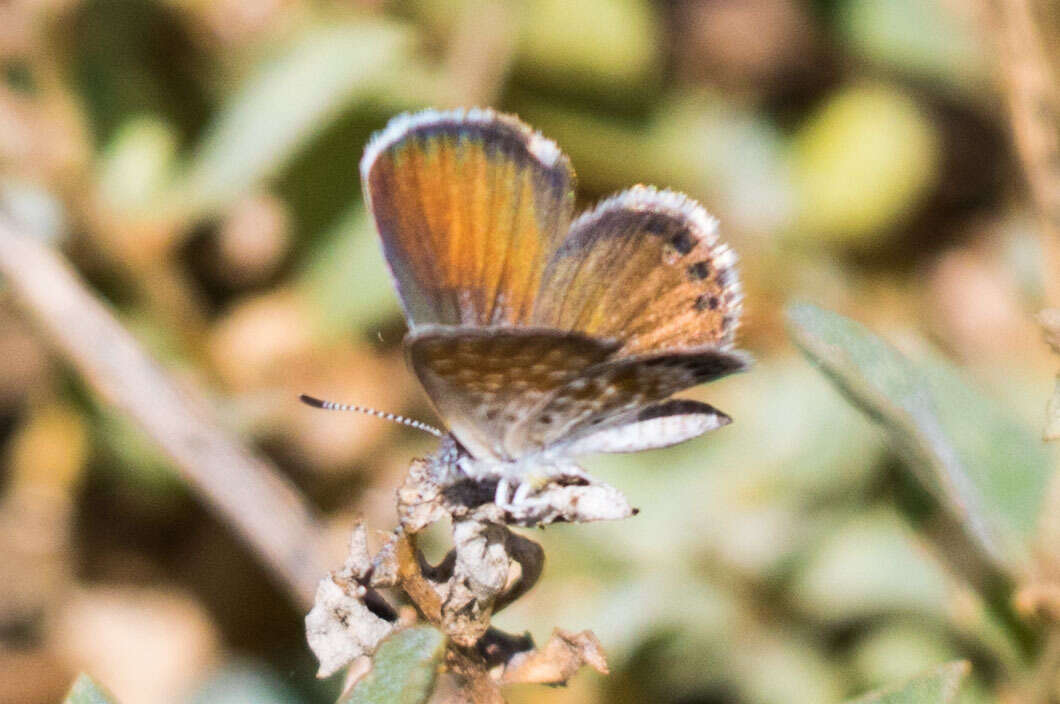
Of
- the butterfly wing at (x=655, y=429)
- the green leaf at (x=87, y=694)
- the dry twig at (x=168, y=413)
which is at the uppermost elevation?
the butterfly wing at (x=655, y=429)

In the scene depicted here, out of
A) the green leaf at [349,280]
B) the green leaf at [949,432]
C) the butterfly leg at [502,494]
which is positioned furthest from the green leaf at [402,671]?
the green leaf at [349,280]

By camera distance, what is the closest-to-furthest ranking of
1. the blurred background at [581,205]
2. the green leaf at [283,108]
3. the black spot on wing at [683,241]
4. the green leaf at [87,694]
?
the green leaf at [87,694] < the black spot on wing at [683,241] < the blurred background at [581,205] < the green leaf at [283,108]

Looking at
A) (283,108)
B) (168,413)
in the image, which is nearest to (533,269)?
(168,413)

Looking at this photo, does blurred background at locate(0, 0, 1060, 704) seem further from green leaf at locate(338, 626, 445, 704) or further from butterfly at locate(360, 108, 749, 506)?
green leaf at locate(338, 626, 445, 704)

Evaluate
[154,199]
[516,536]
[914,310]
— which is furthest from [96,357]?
[914,310]

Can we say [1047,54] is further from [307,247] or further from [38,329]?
[38,329]

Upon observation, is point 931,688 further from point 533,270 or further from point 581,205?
point 581,205

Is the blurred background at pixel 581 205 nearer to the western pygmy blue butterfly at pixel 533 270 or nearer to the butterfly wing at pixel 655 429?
the butterfly wing at pixel 655 429
